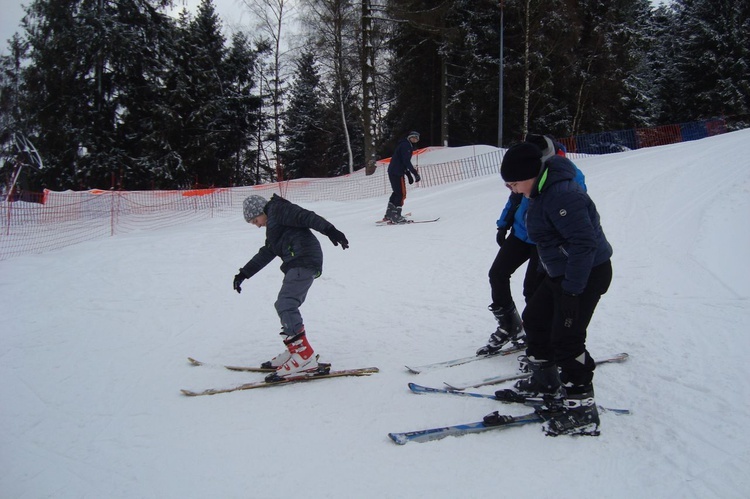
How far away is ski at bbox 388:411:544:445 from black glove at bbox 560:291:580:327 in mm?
732

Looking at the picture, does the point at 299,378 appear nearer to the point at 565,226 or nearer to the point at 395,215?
the point at 565,226

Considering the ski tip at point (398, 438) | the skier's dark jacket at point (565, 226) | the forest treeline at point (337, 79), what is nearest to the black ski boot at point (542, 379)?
the skier's dark jacket at point (565, 226)

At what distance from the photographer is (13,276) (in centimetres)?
762

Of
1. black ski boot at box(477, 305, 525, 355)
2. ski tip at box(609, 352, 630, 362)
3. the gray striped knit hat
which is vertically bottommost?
ski tip at box(609, 352, 630, 362)

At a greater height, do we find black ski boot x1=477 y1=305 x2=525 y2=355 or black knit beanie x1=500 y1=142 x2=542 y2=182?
black knit beanie x1=500 y1=142 x2=542 y2=182

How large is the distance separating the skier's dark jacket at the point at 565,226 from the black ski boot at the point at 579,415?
2.17ft

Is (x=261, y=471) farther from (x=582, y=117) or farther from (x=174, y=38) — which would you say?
(x=582, y=117)

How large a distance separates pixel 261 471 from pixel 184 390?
1.44 m

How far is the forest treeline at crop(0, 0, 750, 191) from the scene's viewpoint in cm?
2188

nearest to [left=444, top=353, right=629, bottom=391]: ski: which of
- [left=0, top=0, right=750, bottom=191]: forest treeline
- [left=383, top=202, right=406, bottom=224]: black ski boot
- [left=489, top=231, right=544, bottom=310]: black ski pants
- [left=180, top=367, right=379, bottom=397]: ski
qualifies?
[left=489, top=231, right=544, bottom=310]: black ski pants

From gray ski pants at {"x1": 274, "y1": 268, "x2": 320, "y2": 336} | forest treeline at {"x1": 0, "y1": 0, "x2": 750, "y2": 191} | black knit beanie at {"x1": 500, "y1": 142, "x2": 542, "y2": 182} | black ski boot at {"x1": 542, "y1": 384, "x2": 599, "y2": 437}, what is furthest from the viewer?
forest treeline at {"x1": 0, "y1": 0, "x2": 750, "y2": 191}

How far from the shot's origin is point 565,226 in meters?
2.61

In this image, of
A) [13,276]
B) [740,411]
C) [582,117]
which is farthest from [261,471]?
[582,117]

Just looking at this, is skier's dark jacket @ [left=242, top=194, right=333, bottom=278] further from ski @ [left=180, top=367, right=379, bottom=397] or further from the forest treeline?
the forest treeline
